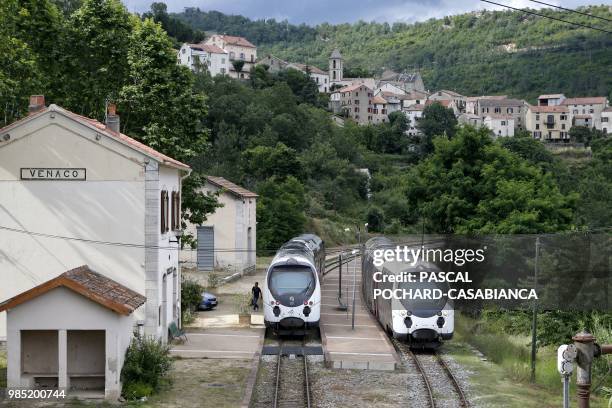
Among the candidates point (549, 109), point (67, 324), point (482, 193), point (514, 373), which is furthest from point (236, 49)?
point (67, 324)

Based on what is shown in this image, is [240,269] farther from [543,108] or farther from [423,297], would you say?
[543,108]

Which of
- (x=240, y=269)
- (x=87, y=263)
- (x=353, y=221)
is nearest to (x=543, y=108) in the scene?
(x=353, y=221)

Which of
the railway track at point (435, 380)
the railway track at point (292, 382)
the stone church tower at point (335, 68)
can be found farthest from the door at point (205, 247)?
the stone church tower at point (335, 68)

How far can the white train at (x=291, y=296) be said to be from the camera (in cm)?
2553

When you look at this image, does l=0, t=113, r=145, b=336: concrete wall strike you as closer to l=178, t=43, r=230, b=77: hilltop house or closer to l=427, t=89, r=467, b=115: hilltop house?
l=178, t=43, r=230, b=77: hilltop house

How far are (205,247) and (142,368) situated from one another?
24.4 metres

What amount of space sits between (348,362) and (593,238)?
27.8 feet

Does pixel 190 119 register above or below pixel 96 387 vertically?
above

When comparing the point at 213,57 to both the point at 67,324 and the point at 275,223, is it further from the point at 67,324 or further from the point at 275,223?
the point at 67,324

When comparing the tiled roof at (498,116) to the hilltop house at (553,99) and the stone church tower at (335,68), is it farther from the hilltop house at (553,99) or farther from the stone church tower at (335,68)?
the stone church tower at (335,68)

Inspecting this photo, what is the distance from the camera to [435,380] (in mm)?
20250

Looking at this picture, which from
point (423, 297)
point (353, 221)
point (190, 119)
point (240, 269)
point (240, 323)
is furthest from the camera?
point (353, 221)

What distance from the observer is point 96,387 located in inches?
715

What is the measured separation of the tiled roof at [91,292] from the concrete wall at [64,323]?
189 mm
